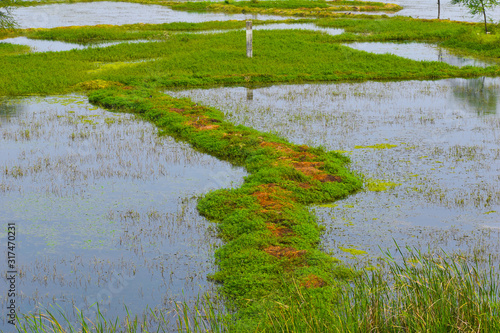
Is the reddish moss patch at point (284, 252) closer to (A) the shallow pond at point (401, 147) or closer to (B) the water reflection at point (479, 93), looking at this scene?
(A) the shallow pond at point (401, 147)

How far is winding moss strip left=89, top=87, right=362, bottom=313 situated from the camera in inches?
220

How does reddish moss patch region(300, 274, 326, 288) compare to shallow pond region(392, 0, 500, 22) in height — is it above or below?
below

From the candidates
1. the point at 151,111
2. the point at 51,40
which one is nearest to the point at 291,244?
the point at 151,111

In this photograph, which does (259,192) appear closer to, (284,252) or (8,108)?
(284,252)

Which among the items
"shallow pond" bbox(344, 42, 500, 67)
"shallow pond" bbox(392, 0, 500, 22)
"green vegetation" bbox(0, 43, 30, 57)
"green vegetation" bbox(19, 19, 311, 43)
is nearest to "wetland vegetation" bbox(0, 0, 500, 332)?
"shallow pond" bbox(344, 42, 500, 67)

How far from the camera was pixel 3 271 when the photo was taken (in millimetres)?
6031

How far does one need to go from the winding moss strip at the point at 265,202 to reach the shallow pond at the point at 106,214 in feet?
1.03

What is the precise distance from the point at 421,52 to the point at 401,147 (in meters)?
15.0

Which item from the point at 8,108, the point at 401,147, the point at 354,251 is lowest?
the point at 354,251

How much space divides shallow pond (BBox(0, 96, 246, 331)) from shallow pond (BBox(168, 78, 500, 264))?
1906mm

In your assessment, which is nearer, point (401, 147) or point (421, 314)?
point (421, 314)

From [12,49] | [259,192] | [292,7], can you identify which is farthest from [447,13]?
[259,192]

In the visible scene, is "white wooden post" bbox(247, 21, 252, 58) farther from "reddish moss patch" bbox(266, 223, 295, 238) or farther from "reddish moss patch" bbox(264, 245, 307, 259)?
"reddish moss patch" bbox(264, 245, 307, 259)

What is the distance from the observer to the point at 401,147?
10711 millimetres
